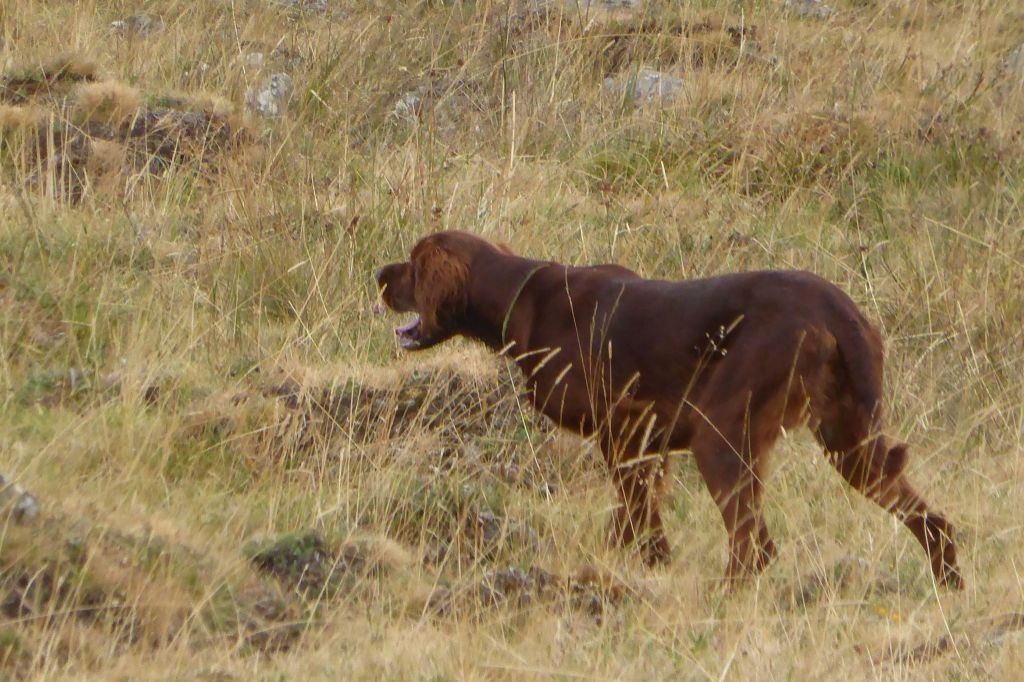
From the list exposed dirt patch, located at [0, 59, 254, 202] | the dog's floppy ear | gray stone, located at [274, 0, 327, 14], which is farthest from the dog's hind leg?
gray stone, located at [274, 0, 327, 14]

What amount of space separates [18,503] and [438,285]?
1598 millimetres

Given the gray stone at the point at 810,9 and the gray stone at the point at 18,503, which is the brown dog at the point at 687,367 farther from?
the gray stone at the point at 810,9

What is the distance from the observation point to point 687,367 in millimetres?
4426

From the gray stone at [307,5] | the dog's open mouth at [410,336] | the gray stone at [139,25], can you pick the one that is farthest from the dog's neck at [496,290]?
the gray stone at [307,5]

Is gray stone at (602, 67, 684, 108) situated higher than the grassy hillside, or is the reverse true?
the grassy hillside

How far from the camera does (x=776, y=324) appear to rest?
13.7ft

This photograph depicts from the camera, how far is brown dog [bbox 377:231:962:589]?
4.20 meters

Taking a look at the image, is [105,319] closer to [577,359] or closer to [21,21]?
[577,359]

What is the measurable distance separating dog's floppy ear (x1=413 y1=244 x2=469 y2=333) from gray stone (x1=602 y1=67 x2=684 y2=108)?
352 cm

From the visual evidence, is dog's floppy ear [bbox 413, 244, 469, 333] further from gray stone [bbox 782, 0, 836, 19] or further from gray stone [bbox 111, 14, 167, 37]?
gray stone [bbox 782, 0, 836, 19]

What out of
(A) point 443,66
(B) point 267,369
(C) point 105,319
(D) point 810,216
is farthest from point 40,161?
(D) point 810,216

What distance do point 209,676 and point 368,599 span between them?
66cm

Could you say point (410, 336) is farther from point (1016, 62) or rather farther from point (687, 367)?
point (1016, 62)

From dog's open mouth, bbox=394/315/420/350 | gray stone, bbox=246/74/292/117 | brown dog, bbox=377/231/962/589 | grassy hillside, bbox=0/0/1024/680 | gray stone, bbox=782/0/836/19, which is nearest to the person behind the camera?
grassy hillside, bbox=0/0/1024/680
